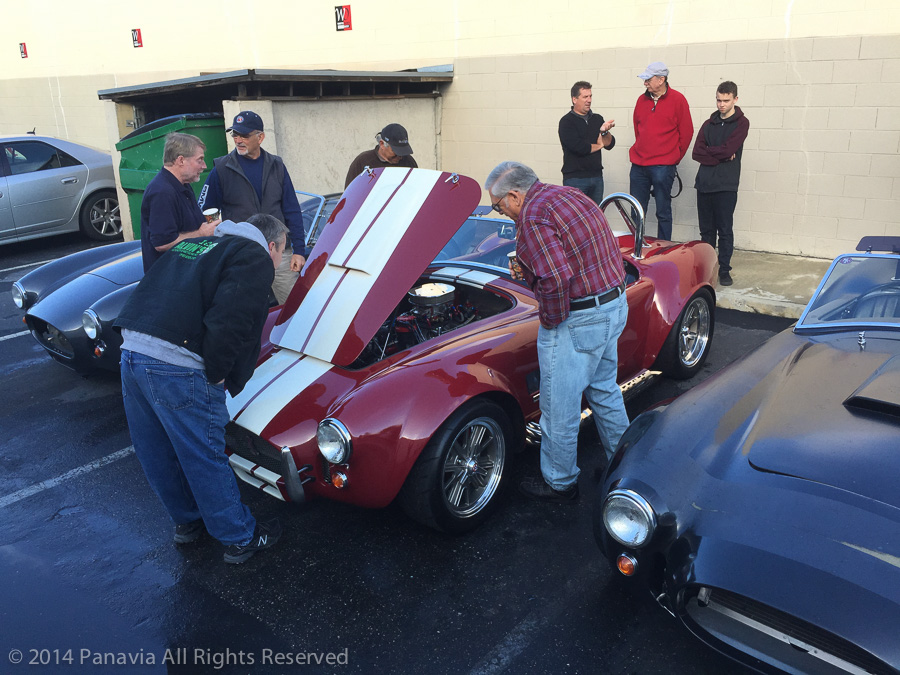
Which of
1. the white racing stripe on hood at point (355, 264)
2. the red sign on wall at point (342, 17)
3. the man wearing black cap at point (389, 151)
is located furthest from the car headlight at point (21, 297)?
the red sign on wall at point (342, 17)

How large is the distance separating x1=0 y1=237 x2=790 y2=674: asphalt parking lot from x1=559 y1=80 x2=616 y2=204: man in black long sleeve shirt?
13.6ft

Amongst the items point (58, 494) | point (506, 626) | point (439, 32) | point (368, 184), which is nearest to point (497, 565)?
point (506, 626)

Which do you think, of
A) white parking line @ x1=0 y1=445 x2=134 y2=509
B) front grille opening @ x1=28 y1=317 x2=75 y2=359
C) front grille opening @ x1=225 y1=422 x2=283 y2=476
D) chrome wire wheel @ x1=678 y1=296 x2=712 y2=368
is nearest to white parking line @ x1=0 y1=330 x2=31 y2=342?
front grille opening @ x1=28 y1=317 x2=75 y2=359

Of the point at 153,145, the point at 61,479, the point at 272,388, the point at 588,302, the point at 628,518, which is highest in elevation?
the point at 153,145

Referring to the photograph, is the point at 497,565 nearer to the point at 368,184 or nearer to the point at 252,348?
the point at 252,348

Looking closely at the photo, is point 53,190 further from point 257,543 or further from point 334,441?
point 334,441

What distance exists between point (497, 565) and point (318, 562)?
83 centimetres

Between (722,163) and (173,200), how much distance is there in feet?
16.6

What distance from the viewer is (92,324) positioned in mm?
4594

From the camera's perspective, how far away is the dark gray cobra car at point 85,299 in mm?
4656

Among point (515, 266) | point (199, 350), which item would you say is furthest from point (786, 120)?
point (199, 350)

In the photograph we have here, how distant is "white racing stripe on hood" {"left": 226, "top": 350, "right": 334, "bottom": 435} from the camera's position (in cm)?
317

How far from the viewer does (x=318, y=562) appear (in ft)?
10.5

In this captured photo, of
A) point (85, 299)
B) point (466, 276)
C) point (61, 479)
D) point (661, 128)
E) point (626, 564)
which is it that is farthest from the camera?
point (661, 128)
